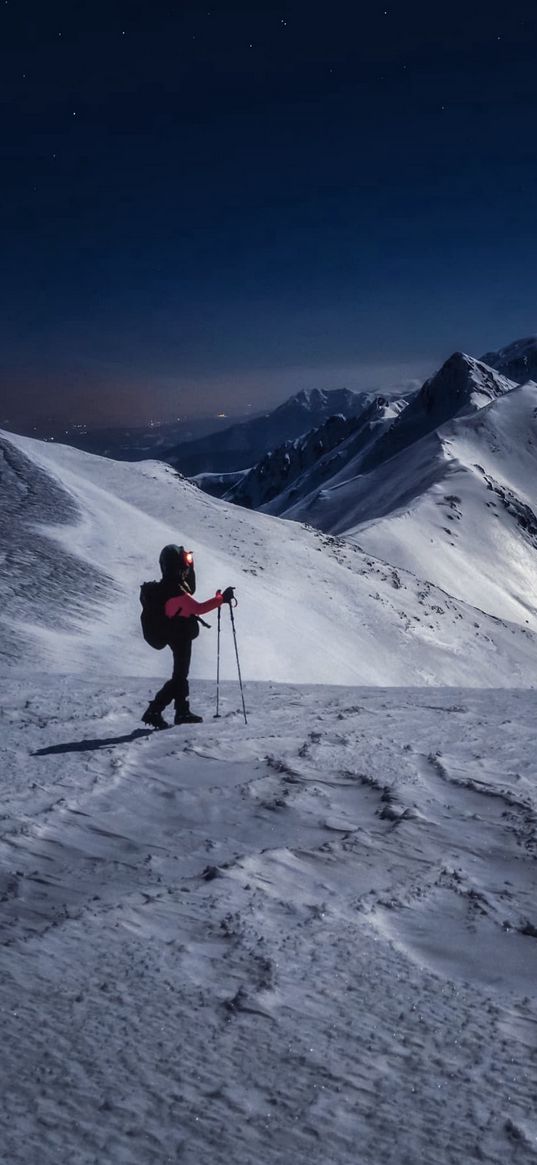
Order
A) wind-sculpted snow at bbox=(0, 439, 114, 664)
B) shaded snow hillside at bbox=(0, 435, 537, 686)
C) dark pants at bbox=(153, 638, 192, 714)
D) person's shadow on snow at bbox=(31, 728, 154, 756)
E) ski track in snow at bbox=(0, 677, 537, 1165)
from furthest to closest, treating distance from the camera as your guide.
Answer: shaded snow hillside at bbox=(0, 435, 537, 686), wind-sculpted snow at bbox=(0, 439, 114, 664), dark pants at bbox=(153, 638, 192, 714), person's shadow on snow at bbox=(31, 728, 154, 756), ski track in snow at bbox=(0, 677, 537, 1165)

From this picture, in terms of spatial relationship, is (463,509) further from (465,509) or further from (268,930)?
(268,930)

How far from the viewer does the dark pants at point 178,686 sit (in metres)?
8.48

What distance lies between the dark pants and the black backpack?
0.22 meters

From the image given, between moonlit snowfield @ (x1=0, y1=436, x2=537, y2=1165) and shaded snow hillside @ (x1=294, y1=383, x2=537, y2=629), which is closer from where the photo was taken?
moonlit snowfield @ (x1=0, y1=436, x2=537, y2=1165)

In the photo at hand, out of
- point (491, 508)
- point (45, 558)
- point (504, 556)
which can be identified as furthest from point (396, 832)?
point (491, 508)

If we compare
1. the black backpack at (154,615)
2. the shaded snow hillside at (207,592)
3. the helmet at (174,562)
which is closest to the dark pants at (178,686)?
the black backpack at (154,615)

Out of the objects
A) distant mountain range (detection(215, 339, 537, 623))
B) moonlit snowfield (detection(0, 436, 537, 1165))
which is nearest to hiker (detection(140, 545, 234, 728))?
moonlit snowfield (detection(0, 436, 537, 1165))

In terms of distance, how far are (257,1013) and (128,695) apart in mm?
6740

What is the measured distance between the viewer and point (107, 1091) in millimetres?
2859

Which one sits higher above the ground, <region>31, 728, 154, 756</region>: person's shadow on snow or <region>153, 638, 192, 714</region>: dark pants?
<region>153, 638, 192, 714</region>: dark pants

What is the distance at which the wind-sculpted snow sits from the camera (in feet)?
52.0

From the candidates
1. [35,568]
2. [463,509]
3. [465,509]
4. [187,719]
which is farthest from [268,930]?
[465,509]

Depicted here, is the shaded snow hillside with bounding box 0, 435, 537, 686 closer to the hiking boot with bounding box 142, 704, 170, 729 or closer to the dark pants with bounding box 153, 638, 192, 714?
the dark pants with bounding box 153, 638, 192, 714

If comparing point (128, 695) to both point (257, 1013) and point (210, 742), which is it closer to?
point (210, 742)
